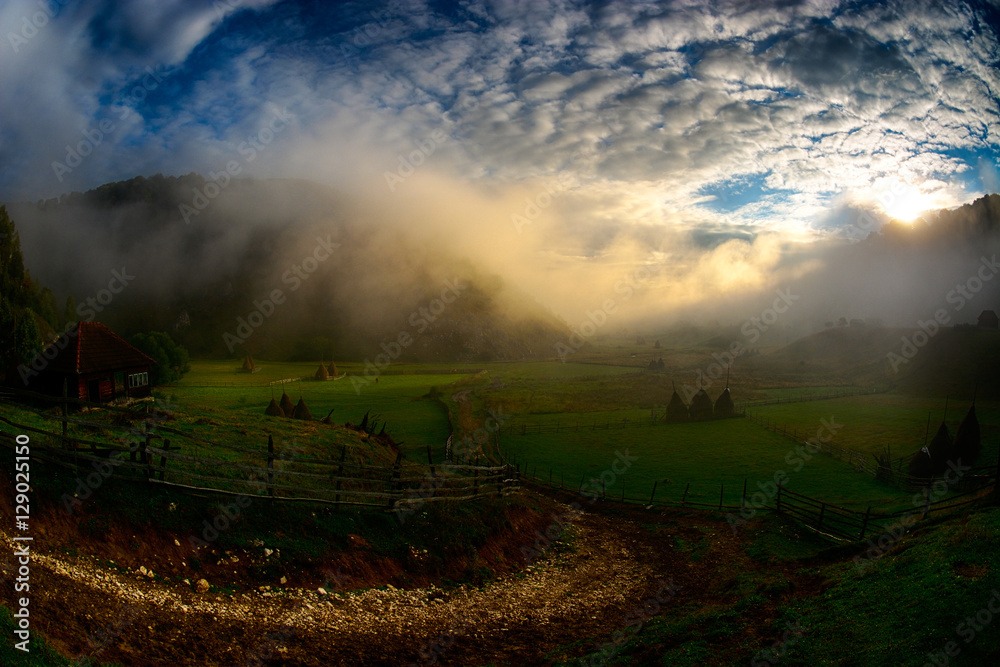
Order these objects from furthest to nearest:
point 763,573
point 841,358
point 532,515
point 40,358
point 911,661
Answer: point 841,358, point 40,358, point 532,515, point 763,573, point 911,661

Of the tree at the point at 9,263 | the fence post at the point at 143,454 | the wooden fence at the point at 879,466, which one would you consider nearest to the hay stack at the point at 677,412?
the wooden fence at the point at 879,466

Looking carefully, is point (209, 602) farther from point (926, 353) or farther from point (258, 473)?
point (926, 353)

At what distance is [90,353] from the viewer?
25516 mm

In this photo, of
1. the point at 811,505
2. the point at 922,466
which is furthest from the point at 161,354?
the point at 922,466

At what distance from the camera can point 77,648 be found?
7363 mm

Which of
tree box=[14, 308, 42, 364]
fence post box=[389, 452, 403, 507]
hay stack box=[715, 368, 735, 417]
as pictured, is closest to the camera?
fence post box=[389, 452, 403, 507]

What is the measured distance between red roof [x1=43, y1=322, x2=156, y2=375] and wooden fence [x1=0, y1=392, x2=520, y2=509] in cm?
861

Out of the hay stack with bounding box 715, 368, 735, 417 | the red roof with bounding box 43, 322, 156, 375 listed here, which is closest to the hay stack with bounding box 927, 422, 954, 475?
the hay stack with bounding box 715, 368, 735, 417

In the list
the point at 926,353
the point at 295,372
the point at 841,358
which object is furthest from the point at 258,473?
the point at 841,358

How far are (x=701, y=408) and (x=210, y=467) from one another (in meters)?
59.1

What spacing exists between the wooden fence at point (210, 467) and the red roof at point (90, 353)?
8.61m

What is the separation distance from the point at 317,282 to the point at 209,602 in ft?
666

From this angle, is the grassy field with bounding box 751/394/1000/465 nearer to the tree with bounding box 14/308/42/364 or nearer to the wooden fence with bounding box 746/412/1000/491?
the wooden fence with bounding box 746/412/1000/491

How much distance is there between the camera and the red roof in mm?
24484
